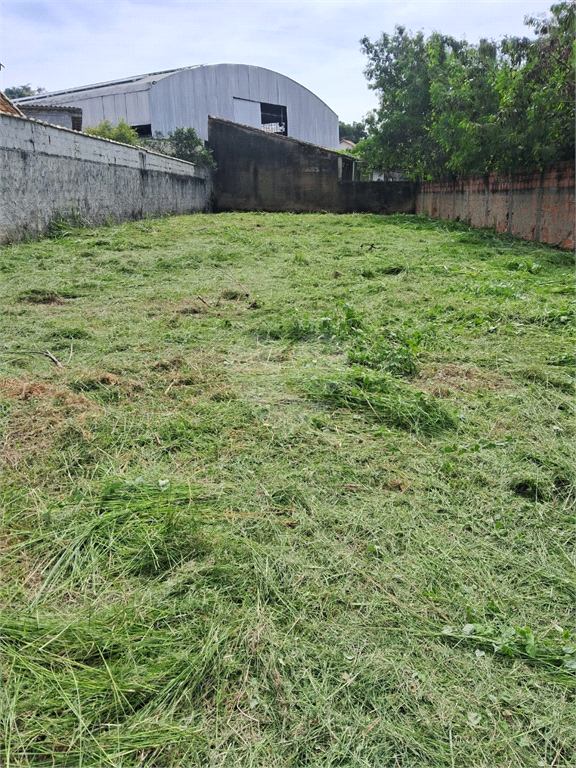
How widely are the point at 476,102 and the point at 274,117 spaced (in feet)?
61.8

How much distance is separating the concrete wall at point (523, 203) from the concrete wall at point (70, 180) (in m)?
7.83

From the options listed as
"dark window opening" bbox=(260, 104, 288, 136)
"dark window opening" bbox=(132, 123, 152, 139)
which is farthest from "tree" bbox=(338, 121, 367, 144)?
"dark window opening" bbox=(132, 123, 152, 139)

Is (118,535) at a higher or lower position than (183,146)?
lower

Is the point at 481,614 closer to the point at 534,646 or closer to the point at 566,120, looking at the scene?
the point at 534,646

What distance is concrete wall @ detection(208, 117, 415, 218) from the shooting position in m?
19.0

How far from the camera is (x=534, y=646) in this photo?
1699 mm

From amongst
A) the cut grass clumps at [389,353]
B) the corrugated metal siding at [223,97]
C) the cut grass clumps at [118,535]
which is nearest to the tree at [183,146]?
the corrugated metal siding at [223,97]

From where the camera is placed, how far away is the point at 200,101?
23.7 m

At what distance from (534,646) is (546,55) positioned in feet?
33.9

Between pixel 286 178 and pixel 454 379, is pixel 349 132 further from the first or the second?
pixel 454 379

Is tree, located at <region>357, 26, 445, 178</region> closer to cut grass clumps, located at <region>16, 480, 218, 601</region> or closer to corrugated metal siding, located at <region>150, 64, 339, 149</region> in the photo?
corrugated metal siding, located at <region>150, 64, 339, 149</region>

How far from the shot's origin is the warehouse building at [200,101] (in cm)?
2245

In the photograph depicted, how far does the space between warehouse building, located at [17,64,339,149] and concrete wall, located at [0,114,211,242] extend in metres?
7.30

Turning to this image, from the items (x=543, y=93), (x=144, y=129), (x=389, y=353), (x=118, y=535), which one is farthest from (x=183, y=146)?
(x=118, y=535)
